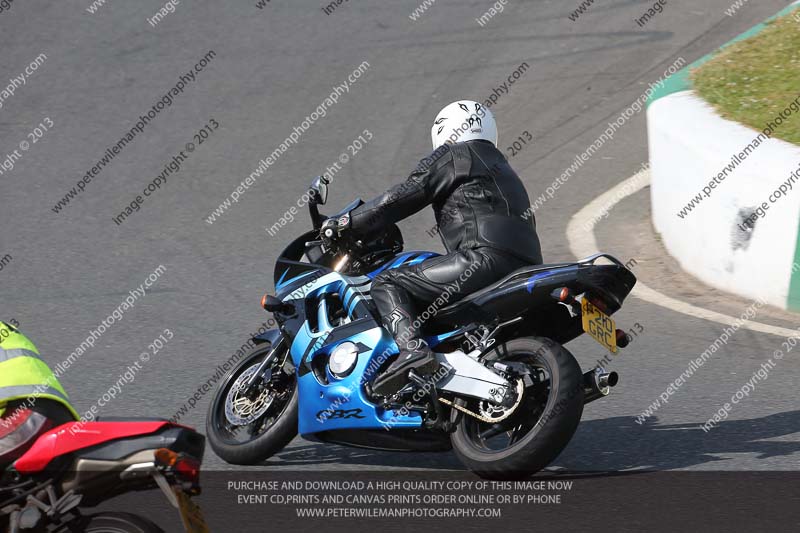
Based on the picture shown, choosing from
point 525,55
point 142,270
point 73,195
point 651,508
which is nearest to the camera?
point 651,508

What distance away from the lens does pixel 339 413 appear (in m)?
5.90

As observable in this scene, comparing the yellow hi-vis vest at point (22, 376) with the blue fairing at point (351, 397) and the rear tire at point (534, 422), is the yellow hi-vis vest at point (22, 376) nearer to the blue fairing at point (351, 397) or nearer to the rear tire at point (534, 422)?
the blue fairing at point (351, 397)

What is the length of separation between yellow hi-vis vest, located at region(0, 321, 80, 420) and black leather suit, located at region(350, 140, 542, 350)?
1.86 meters

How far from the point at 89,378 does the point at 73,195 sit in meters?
3.98

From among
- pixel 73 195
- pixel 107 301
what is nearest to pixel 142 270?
pixel 107 301

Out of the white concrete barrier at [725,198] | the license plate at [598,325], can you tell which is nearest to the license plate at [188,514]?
the license plate at [598,325]

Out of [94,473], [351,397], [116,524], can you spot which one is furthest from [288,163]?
[116,524]

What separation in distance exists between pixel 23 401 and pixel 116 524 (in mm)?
675

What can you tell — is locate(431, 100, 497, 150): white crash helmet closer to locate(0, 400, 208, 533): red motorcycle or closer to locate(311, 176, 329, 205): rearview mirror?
locate(311, 176, 329, 205): rearview mirror

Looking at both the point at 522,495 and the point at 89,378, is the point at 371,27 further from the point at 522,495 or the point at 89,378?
the point at 522,495

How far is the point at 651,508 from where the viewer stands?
17.0 feet

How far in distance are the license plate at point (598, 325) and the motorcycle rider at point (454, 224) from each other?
20.6 inches

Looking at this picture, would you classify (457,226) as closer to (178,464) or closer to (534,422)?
(534,422)

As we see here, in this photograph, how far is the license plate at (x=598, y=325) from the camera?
540 cm
